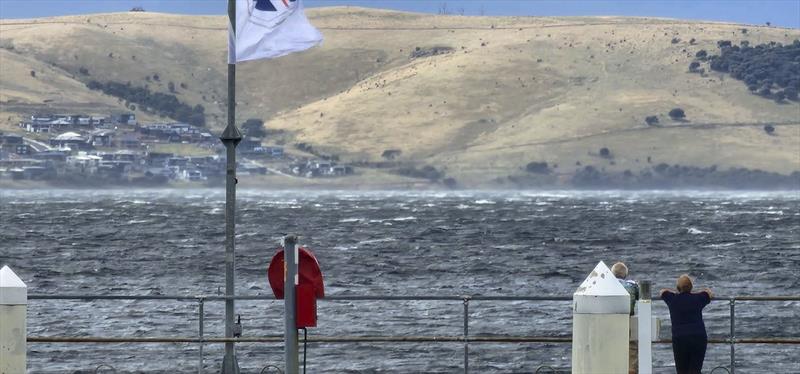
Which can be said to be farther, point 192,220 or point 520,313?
point 192,220

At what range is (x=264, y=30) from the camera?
24312 mm

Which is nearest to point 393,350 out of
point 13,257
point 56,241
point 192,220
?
point 13,257

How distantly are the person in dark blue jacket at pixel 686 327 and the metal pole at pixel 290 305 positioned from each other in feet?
19.3

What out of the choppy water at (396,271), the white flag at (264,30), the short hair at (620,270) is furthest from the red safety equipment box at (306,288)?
the choppy water at (396,271)

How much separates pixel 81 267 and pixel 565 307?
104ft

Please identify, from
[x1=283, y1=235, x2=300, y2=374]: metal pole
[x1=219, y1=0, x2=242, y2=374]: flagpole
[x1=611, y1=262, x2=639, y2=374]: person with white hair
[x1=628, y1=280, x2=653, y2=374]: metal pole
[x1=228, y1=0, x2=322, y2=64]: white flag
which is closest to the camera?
[x1=283, y1=235, x2=300, y2=374]: metal pole

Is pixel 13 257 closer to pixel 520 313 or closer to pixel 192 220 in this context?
pixel 520 313

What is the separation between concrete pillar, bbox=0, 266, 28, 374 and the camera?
63.5 feet

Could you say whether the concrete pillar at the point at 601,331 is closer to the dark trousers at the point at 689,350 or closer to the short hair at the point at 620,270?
the short hair at the point at 620,270

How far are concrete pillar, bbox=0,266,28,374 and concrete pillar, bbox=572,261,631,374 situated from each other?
5.71 meters

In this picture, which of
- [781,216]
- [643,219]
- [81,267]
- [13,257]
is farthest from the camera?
[781,216]

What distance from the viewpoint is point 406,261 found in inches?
3418

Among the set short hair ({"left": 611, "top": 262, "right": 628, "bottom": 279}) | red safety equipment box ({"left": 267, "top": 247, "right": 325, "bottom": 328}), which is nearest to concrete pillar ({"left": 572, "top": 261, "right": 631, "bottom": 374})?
red safety equipment box ({"left": 267, "top": 247, "right": 325, "bottom": 328})

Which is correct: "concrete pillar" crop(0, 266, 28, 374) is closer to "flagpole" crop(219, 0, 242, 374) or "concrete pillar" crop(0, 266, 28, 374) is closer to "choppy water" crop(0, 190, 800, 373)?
"flagpole" crop(219, 0, 242, 374)
